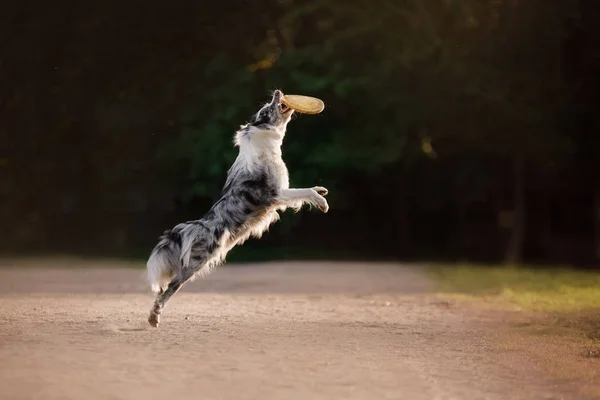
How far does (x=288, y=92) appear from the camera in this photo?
25422mm

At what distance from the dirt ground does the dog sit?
701 mm

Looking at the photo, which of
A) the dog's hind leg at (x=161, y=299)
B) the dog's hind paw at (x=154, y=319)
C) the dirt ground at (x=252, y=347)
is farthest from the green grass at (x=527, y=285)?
the dog's hind paw at (x=154, y=319)

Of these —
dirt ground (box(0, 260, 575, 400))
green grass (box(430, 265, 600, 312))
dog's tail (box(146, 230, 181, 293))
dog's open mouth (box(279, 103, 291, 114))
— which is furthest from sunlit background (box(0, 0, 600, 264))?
dog's tail (box(146, 230, 181, 293))

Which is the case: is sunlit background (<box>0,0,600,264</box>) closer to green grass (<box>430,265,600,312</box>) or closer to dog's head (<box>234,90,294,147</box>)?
green grass (<box>430,265,600,312</box>)

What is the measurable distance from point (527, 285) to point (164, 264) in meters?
9.85

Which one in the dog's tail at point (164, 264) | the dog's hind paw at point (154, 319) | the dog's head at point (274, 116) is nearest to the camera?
the dog's hind paw at point (154, 319)

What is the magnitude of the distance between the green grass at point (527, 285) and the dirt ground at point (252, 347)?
1360 mm

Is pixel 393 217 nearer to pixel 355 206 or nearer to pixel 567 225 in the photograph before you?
pixel 355 206

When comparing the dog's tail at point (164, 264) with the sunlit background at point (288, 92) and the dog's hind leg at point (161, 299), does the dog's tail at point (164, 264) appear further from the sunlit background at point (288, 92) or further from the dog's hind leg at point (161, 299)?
the sunlit background at point (288, 92)

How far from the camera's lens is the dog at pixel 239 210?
11.1m

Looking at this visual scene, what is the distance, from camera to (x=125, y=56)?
26.8 m

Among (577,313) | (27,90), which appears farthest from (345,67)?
(577,313)

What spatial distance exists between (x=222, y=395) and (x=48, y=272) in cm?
1392

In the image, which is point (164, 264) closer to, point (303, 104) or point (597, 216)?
point (303, 104)
